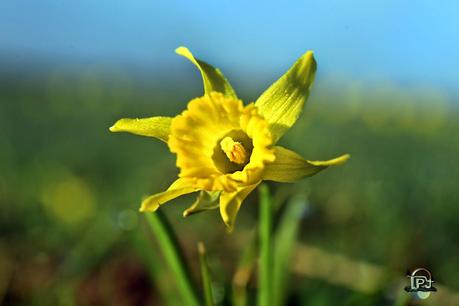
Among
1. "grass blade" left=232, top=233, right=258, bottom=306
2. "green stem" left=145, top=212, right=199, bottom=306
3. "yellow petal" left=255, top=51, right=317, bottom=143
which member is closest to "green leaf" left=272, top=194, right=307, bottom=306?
"grass blade" left=232, top=233, right=258, bottom=306

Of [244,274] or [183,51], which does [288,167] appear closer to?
[183,51]

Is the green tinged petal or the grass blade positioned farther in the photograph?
the grass blade

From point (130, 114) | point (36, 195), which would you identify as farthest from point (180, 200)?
point (130, 114)

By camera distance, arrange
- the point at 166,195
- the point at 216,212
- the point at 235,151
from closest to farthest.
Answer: the point at 166,195
the point at 235,151
the point at 216,212

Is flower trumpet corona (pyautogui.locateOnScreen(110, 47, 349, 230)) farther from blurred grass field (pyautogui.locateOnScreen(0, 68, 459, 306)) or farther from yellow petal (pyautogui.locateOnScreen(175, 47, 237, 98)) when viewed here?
blurred grass field (pyautogui.locateOnScreen(0, 68, 459, 306))

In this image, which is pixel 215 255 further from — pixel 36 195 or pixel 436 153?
pixel 436 153

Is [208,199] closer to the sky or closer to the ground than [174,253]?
closer to the sky

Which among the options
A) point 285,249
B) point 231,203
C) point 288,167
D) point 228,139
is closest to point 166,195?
point 231,203
